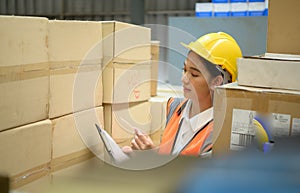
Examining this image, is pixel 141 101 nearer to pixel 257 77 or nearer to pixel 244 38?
pixel 257 77

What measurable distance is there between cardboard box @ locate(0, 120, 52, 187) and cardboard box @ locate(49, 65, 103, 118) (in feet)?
0.33

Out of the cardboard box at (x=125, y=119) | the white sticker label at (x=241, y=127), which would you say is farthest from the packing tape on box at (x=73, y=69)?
the white sticker label at (x=241, y=127)

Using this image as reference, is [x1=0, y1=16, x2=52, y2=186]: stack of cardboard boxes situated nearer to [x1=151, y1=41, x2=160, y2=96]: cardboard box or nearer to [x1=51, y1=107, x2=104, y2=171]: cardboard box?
[x1=51, y1=107, x2=104, y2=171]: cardboard box

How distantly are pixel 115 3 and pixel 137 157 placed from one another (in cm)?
728

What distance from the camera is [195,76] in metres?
1.59

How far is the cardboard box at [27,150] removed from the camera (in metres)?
1.20

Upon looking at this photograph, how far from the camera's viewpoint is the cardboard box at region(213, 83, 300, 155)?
2.85 feet

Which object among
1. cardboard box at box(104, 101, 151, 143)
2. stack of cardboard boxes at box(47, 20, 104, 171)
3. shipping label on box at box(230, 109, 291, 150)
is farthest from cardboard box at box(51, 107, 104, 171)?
shipping label on box at box(230, 109, 291, 150)

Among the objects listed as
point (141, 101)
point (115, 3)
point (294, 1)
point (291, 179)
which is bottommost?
point (141, 101)

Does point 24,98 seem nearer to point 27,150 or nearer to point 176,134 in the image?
point 27,150

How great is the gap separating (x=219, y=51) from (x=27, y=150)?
2.82 ft

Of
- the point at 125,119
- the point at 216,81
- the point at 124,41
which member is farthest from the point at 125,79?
the point at 216,81


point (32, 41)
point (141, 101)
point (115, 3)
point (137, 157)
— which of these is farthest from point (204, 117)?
point (115, 3)

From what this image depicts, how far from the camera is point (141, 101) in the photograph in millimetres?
2113
